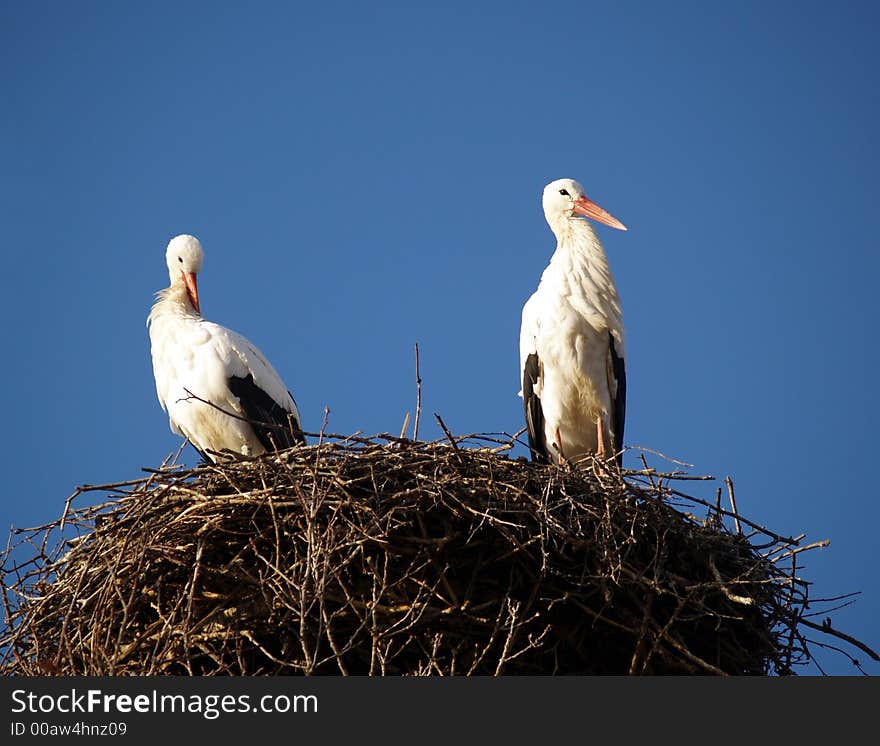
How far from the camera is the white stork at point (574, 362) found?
21.2 ft

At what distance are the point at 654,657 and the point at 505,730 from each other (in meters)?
1.15

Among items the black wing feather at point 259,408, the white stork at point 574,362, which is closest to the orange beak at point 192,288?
the black wing feather at point 259,408

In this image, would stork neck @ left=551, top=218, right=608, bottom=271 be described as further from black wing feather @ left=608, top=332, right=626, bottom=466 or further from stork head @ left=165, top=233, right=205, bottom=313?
stork head @ left=165, top=233, right=205, bottom=313

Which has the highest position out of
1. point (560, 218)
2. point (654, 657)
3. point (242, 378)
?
point (560, 218)

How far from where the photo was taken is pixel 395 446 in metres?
4.81

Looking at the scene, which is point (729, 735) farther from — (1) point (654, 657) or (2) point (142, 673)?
(2) point (142, 673)

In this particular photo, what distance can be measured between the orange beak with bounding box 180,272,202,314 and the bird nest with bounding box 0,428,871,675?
8.25 ft

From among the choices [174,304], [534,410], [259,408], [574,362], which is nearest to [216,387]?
[259,408]

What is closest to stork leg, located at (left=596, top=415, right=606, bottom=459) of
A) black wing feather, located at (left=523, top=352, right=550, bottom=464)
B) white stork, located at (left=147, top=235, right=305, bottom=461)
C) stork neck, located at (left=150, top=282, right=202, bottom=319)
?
black wing feather, located at (left=523, top=352, right=550, bottom=464)

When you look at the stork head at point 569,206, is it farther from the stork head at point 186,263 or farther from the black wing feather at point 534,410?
the stork head at point 186,263

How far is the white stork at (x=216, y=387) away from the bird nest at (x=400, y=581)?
5.87 ft

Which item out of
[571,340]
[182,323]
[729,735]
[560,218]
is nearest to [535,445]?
[571,340]

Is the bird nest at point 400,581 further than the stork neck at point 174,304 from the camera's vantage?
No

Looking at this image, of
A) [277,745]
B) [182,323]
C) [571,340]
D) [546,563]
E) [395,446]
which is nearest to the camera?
[277,745]
